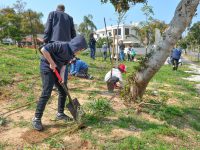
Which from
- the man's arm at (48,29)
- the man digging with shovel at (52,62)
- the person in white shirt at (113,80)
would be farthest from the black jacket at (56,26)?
the person in white shirt at (113,80)

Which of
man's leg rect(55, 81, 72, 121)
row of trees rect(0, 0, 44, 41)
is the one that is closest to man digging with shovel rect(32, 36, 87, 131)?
man's leg rect(55, 81, 72, 121)

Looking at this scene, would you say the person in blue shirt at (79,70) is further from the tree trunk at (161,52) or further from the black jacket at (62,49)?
the black jacket at (62,49)

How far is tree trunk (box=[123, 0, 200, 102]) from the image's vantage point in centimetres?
598

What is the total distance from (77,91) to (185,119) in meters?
2.54

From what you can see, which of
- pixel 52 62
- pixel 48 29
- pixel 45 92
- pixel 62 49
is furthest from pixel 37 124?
pixel 48 29

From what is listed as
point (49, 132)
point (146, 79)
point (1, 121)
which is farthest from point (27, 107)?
point (146, 79)

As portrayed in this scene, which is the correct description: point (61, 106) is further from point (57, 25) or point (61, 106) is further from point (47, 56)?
point (57, 25)

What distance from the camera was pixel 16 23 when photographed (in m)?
47.3

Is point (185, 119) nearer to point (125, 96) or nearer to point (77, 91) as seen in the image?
point (125, 96)

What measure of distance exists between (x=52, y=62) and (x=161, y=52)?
245cm

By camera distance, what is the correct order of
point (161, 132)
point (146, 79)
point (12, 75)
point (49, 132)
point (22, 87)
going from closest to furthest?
1. point (49, 132)
2. point (161, 132)
3. point (146, 79)
4. point (22, 87)
5. point (12, 75)

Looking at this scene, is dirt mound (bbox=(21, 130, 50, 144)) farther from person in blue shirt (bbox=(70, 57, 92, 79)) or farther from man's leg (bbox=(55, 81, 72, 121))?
person in blue shirt (bbox=(70, 57, 92, 79))

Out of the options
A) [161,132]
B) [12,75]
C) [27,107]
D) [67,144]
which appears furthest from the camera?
[12,75]

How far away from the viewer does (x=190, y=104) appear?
25.5ft
